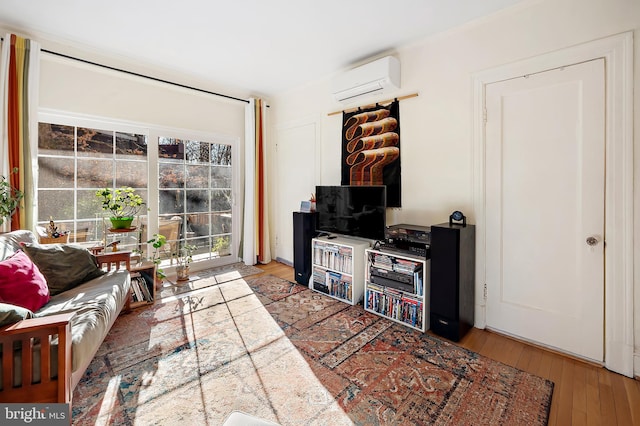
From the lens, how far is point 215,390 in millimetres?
1697

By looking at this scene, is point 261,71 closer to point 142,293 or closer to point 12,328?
point 142,293

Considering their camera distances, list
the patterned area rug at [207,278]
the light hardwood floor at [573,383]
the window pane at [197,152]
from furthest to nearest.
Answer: the window pane at [197,152] < the patterned area rug at [207,278] < the light hardwood floor at [573,383]

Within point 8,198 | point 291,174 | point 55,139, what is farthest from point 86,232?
point 291,174

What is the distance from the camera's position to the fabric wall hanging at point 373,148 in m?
3.02

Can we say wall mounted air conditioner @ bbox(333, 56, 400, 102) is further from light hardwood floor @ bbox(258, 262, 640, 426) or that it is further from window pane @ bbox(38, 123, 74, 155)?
window pane @ bbox(38, 123, 74, 155)

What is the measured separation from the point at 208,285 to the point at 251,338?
1420 millimetres

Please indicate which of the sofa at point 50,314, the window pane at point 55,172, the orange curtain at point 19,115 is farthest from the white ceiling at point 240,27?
the sofa at point 50,314

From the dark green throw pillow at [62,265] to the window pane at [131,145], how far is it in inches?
56.8

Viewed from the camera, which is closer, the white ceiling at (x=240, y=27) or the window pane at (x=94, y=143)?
the white ceiling at (x=240, y=27)

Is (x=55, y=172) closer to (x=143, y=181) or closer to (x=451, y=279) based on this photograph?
(x=143, y=181)

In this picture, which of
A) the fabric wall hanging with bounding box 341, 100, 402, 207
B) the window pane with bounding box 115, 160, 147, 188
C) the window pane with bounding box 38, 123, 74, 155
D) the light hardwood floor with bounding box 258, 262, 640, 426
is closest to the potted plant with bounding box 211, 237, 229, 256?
the window pane with bounding box 115, 160, 147, 188

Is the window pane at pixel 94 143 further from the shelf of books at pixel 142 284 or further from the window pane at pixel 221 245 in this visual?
the window pane at pixel 221 245

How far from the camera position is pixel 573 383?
178cm

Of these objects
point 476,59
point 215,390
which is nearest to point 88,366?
point 215,390
